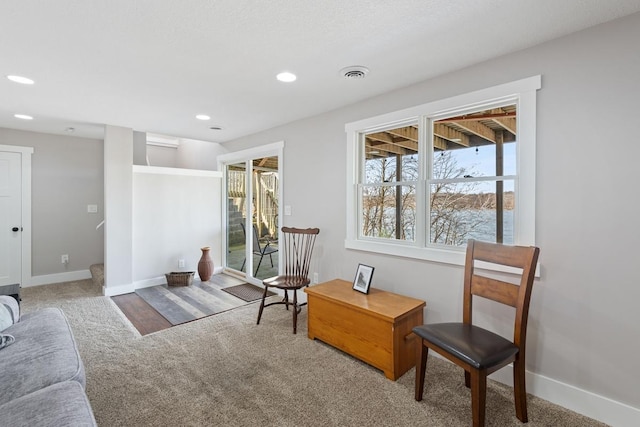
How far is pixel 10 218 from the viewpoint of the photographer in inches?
171

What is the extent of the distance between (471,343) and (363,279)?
A: 3.65ft

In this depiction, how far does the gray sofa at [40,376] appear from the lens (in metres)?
1.13

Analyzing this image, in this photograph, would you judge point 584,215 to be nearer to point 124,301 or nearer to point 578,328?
point 578,328

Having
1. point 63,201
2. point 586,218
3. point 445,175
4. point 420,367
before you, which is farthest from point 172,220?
point 586,218

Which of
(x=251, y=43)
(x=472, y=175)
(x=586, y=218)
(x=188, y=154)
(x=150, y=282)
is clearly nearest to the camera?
(x=586, y=218)

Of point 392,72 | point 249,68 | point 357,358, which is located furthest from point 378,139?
point 357,358

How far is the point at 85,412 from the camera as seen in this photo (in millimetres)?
1186

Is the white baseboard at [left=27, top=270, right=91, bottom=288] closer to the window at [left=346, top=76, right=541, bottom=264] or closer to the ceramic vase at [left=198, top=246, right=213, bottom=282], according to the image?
the ceramic vase at [left=198, top=246, right=213, bottom=282]

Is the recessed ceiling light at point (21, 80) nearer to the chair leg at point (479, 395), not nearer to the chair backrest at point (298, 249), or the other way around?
the chair backrest at point (298, 249)

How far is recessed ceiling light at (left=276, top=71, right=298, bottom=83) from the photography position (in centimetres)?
243

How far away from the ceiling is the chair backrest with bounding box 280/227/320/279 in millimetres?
1387

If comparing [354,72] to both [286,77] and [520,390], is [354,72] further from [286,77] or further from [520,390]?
[520,390]

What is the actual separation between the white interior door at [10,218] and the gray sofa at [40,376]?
331cm

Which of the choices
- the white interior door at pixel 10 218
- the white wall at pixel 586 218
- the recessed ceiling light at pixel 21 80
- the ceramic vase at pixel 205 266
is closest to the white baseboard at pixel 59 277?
the white interior door at pixel 10 218
